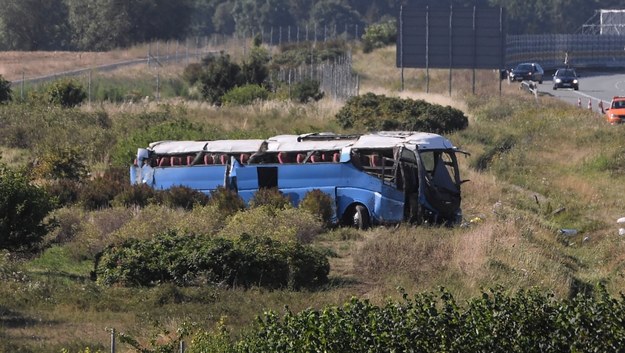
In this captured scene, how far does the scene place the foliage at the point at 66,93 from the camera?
50406 mm

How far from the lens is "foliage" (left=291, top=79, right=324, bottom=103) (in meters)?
53.6

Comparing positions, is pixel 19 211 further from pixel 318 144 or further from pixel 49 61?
pixel 49 61

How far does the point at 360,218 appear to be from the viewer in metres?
28.9

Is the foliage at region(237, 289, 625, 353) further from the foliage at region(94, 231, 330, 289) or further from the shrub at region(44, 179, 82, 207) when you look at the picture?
the shrub at region(44, 179, 82, 207)

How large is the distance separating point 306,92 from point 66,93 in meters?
10.1

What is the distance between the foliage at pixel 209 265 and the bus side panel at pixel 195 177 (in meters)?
9.18

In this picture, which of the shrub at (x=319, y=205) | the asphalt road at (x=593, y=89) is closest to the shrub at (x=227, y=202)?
the shrub at (x=319, y=205)

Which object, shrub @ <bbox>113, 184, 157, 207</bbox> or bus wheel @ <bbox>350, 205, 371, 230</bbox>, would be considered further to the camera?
shrub @ <bbox>113, 184, 157, 207</bbox>

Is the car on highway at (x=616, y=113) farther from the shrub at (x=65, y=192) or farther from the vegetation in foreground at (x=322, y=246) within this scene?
the shrub at (x=65, y=192)

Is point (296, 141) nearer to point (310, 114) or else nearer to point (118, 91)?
point (310, 114)

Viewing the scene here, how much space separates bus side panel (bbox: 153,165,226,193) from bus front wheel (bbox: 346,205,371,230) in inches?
146

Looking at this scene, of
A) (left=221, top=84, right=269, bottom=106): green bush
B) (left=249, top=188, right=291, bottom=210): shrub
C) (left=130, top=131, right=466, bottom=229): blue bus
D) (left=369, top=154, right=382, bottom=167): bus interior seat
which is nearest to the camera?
(left=249, top=188, right=291, bottom=210): shrub

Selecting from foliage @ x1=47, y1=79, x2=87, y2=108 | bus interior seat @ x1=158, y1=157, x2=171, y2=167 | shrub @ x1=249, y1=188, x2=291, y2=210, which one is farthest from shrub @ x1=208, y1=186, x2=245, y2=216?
foliage @ x1=47, y1=79, x2=87, y2=108

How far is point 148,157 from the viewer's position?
107 ft
